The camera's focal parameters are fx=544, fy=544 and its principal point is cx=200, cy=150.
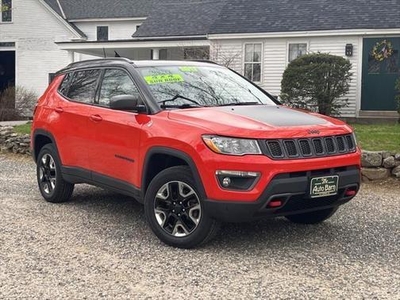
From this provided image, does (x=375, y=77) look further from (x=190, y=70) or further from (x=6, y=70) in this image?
(x=6, y=70)

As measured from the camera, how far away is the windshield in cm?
564

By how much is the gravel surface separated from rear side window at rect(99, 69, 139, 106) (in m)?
1.42

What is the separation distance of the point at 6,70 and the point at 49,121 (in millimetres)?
28500

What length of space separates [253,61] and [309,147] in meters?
16.1

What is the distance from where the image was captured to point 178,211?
5.09m

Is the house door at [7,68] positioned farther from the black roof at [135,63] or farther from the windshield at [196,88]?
the windshield at [196,88]

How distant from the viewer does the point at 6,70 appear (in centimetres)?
3334

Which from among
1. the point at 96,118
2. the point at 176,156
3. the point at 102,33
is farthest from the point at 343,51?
the point at 102,33

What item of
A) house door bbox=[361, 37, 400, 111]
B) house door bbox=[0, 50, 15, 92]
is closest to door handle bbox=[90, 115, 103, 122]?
house door bbox=[361, 37, 400, 111]

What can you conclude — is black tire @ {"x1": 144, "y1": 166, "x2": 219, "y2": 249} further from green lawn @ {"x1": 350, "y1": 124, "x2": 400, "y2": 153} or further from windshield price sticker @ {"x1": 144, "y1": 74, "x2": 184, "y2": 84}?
green lawn @ {"x1": 350, "y1": 124, "x2": 400, "y2": 153}

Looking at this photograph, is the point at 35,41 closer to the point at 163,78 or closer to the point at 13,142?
the point at 13,142

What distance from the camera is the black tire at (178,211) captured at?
4922mm

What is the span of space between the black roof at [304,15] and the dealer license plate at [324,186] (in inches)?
567

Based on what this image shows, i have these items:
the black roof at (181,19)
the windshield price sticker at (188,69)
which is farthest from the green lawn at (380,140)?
the black roof at (181,19)
